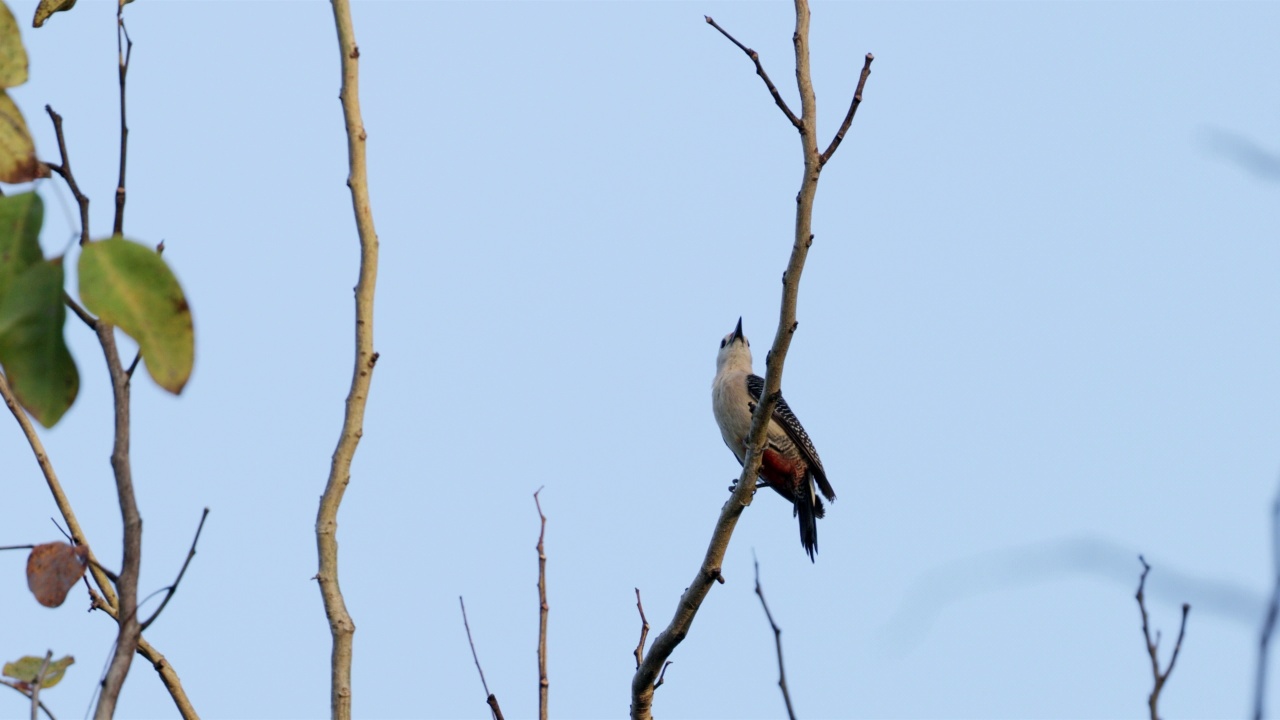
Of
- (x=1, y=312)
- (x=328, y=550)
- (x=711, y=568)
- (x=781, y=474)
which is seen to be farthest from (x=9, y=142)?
(x=781, y=474)

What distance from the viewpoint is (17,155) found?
6.55ft

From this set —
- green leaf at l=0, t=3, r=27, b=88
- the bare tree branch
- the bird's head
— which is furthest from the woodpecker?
green leaf at l=0, t=3, r=27, b=88

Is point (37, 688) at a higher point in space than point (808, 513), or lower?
lower

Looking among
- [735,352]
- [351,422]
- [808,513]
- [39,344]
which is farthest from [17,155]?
[735,352]

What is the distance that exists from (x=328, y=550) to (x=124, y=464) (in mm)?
853

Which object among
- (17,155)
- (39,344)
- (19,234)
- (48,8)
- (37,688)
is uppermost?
(48,8)

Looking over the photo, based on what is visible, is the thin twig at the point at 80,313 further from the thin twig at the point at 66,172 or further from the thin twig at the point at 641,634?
the thin twig at the point at 641,634

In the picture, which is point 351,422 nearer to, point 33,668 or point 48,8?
point 33,668

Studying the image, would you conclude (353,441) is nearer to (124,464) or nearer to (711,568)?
(124,464)

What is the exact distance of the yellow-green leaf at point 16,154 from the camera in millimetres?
1977

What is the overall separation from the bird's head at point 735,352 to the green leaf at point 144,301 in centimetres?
772

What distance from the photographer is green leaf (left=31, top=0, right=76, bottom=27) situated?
8.35 feet

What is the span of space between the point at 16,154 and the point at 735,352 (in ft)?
26.1

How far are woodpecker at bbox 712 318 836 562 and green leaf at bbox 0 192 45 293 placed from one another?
20.1ft
